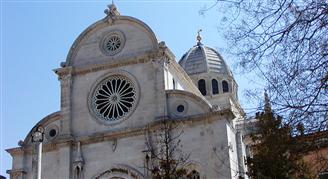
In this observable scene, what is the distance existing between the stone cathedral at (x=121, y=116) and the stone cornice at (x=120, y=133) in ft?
0.17

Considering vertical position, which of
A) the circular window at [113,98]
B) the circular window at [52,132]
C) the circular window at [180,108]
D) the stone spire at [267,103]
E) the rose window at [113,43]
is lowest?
the stone spire at [267,103]

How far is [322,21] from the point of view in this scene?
29.5ft

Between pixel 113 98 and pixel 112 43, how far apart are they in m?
3.43

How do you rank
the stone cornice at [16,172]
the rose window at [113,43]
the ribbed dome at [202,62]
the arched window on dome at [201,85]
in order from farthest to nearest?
the ribbed dome at [202,62] < the arched window on dome at [201,85] < the rose window at [113,43] < the stone cornice at [16,172]

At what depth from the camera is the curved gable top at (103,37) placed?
106 feet

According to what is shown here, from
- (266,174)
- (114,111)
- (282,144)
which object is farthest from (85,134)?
(282,144)

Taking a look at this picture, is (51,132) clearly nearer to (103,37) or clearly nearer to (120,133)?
(120,133)

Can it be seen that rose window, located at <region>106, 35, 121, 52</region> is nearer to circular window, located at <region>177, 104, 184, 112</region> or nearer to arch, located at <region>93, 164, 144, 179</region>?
circular window, located at <region>177, 104, 184, 112</region>

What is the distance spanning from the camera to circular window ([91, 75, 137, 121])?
31.6 m

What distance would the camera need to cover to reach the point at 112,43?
33375 mm

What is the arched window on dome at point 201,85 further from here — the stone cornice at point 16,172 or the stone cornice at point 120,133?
the stone cornice at point 16,172

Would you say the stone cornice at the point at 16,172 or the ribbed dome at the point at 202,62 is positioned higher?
the ribbed dome at the point at 202,62

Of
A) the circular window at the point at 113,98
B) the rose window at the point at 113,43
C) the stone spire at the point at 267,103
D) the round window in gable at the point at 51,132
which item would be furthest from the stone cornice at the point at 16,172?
the stone spire at the point at 267,103

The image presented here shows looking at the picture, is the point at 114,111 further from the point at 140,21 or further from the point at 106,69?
the point at 140,21
